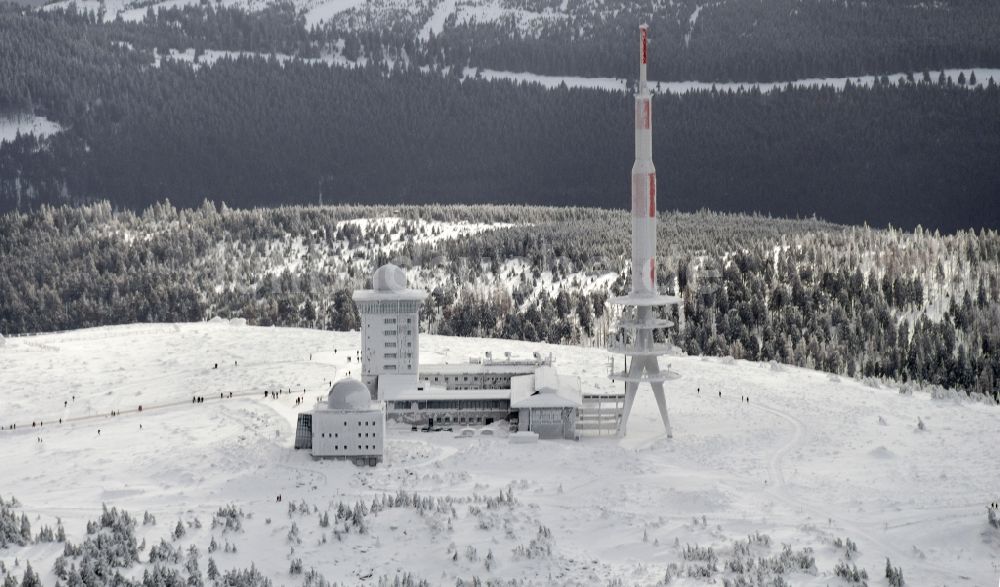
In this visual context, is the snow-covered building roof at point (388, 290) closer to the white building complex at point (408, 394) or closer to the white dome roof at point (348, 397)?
the white building complex at point (408, 394)

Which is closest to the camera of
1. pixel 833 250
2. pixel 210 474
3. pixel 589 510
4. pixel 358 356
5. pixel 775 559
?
pixel 775 559

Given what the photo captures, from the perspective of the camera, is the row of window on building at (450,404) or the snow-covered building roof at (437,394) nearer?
the snow-covered building roof at (437,394)

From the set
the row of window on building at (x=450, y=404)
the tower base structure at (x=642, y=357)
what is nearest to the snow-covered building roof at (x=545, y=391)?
the row of window on building at (x=450, y=404)

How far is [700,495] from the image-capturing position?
8762 centimetres

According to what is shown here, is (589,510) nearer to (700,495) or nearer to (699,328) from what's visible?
(700,495)

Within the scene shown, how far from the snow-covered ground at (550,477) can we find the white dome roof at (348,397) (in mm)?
3797

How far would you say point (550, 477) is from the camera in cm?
9231

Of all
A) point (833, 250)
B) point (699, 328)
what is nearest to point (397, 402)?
point (699, 328)

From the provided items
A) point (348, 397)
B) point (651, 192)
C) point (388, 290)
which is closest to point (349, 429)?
point (348, 397)

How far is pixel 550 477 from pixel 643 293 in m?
17.5

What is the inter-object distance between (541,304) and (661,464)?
91.2m

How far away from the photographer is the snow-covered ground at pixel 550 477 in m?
78.2

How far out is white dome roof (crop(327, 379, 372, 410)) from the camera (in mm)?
95875

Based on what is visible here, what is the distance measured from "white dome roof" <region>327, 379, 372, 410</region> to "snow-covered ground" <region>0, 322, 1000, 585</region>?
3.80m
